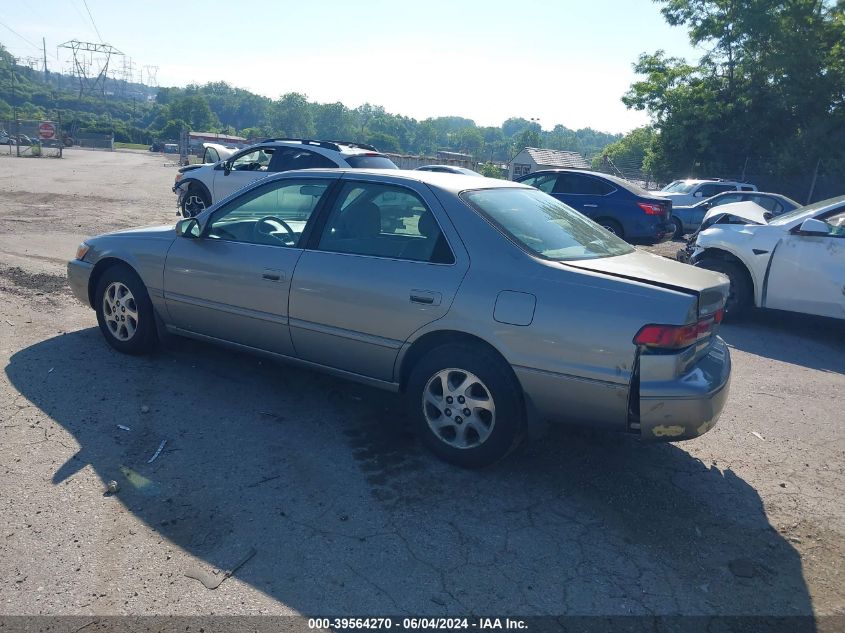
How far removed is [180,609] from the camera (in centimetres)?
267

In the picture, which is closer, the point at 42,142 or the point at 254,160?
the point at 254,160

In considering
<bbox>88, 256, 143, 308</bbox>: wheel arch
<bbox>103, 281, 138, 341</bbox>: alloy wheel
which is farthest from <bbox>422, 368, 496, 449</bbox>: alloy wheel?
<bbox>88, 256, 143, 308</bbox>: wheel arch

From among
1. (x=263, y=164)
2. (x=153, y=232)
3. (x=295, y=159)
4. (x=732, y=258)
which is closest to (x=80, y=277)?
(x=153, y=232)

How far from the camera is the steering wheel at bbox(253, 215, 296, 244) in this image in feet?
15.5

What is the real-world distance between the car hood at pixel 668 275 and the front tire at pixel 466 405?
77cm

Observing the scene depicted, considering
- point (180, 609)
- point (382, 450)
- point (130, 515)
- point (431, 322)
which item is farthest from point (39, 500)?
point (431, 322)

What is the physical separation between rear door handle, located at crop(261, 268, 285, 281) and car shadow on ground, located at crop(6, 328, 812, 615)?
893mm

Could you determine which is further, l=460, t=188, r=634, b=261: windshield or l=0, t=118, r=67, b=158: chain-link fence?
l=0, t=118, r=67, b=158: chain-link fence

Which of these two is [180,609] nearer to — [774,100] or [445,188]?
[445,188]

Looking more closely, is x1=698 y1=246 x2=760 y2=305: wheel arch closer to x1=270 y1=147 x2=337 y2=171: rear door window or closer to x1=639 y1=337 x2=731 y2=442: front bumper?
x1=639 y1=337 x2=731 y2=442: front bumper

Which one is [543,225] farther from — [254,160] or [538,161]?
[538,161]

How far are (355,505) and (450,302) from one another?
1232mm

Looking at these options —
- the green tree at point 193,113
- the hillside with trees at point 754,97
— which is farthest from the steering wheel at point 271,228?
the green tree at point 193,113

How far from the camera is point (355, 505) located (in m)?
3.49
